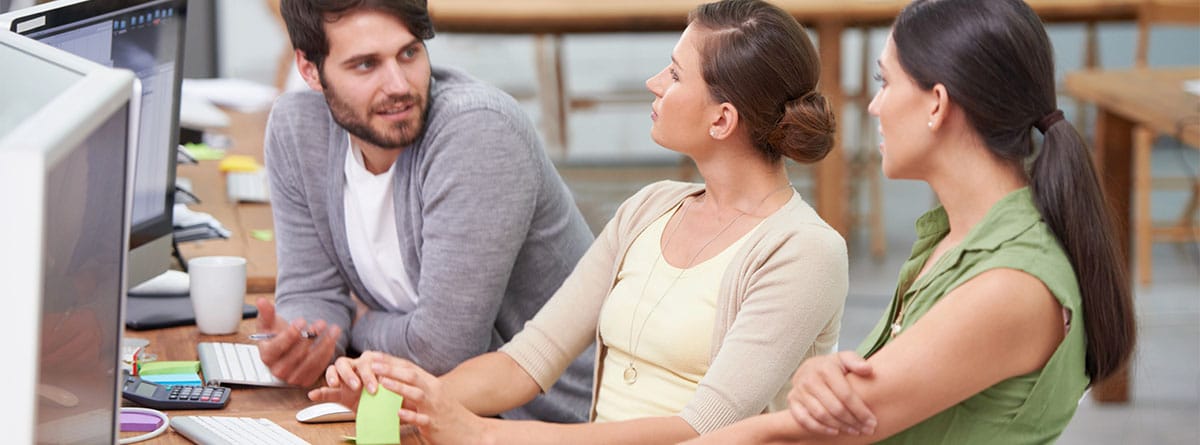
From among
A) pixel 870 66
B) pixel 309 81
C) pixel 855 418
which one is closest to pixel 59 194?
pixel 855 418

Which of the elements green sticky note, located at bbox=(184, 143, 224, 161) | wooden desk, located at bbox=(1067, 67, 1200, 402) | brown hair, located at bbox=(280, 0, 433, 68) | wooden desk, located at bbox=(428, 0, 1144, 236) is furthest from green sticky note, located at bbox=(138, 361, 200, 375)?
wooden desk, located at bbox=(428, 0, 1144, 236)

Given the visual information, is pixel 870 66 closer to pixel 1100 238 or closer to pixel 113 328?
pixel 1100 238

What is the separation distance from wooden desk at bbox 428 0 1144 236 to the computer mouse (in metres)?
3.30

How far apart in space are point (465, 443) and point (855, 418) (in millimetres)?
456

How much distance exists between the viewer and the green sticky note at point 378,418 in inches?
55.6

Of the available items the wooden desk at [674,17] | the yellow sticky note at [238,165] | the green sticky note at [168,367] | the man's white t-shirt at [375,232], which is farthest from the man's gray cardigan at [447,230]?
the wooden desk at [674,17]

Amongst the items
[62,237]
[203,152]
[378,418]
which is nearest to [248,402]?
[378,418]

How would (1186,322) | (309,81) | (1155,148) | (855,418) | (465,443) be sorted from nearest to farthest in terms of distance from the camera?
(855,418) → (465,443) → (309,81) → (1186,322) → (1155,148)

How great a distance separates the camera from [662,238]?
1671 millimetres

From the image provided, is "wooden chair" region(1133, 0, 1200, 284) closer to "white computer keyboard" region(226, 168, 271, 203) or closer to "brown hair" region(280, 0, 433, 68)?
"white computer keyboard" region(226, 168, 271, 203)

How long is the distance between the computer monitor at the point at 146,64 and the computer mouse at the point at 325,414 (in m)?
0.39

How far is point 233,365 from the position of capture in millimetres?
1723

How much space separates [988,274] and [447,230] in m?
0.80

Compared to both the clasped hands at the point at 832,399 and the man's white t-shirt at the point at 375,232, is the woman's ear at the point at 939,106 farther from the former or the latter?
the man's white t-shirt at the point at 375,232
